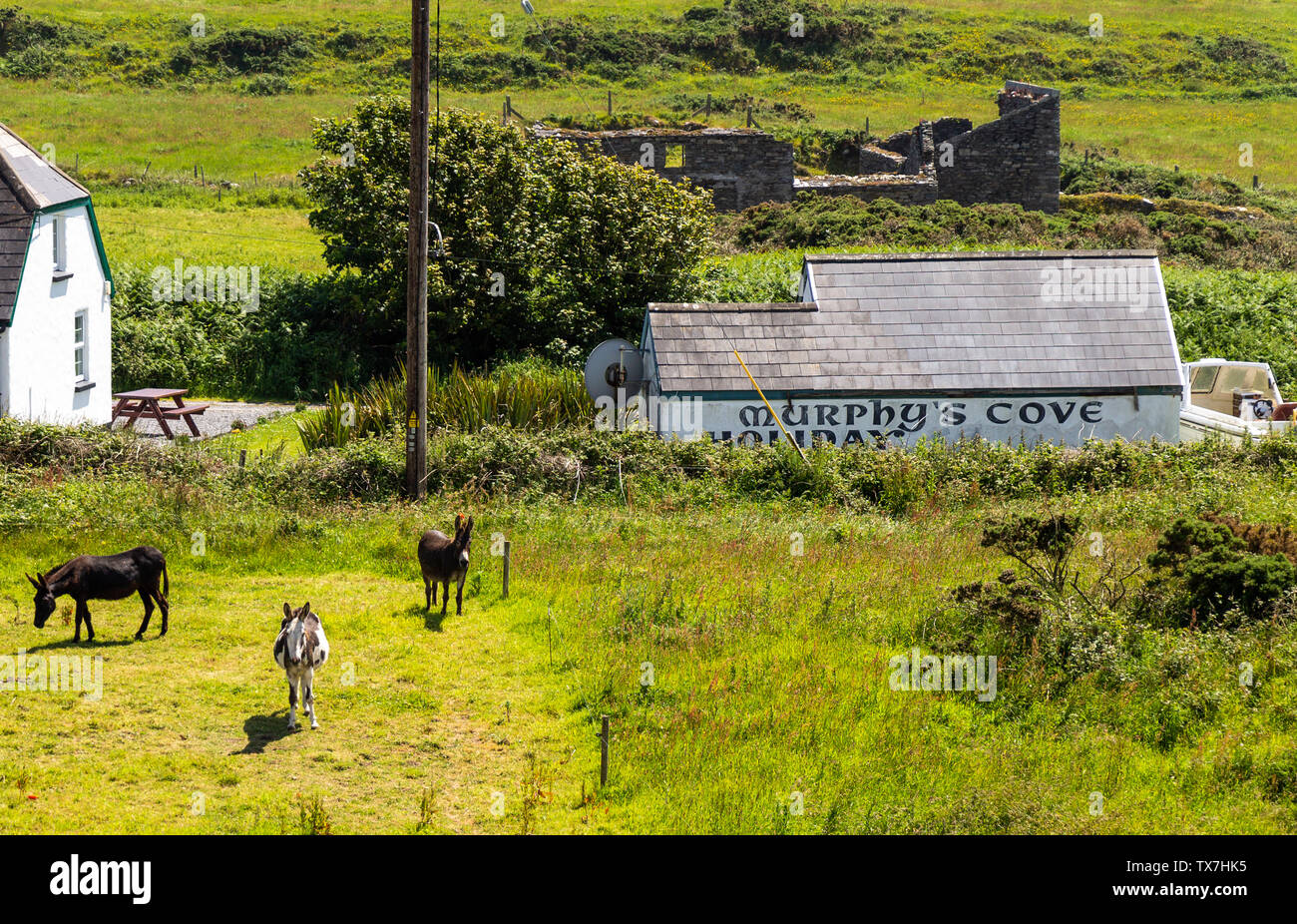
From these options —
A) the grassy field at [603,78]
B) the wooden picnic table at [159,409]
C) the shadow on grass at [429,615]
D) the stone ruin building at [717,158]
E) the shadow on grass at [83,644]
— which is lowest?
the shadow on grass at [83,644]

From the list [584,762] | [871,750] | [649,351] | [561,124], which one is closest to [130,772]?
[584,762]

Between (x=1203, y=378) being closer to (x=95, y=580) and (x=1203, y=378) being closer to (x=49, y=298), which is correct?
(x=95, y=580)

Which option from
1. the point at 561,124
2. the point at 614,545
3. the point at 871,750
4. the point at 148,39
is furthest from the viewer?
the point at 148,39

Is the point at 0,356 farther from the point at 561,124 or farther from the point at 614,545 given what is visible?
the point at 561,124

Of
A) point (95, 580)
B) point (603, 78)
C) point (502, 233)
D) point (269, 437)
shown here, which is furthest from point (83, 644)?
point (603, 78)

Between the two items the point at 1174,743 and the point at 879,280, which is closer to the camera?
the point at 1174,743

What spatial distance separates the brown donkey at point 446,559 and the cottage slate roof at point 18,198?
44.8 ft

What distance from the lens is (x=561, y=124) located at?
5122 centimetres

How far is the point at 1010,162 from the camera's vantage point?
47.7 meters

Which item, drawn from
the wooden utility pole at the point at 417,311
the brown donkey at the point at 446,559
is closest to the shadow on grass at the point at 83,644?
the brown donkey at the point at 446,559

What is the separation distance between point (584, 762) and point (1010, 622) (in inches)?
208

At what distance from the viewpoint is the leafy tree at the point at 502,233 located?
103 ft

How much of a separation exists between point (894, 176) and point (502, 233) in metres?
19.9

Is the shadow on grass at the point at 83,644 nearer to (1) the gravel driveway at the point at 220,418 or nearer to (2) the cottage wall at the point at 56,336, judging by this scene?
(2) the cottage wall at the point at 56,336
